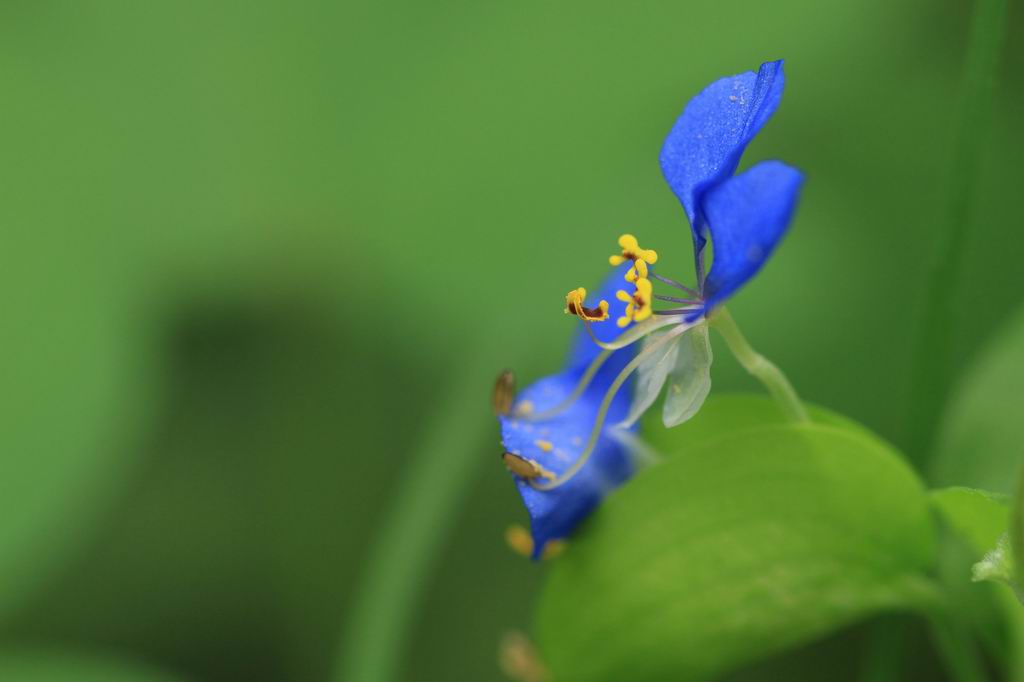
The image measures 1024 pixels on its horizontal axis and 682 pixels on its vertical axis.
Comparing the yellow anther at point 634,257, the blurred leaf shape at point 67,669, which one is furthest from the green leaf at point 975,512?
the blurred leaf shape at point 67,669

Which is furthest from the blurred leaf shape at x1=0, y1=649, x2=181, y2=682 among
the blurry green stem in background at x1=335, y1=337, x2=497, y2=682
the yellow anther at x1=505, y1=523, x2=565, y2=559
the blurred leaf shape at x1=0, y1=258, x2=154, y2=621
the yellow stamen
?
the yellow anther at x1=505, y1=523, x2=565, y2=559

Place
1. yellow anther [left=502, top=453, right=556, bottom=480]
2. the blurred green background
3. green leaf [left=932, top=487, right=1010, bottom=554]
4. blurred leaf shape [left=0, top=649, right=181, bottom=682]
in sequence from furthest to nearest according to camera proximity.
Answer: the blurred green background, blurred leaf shape [left=0, top=649, right=181, bottom=682], yellow anther [left=502, top=453, right=556, bottom=480], green leaf [left=932, top=487, right=1010, bottom=554]

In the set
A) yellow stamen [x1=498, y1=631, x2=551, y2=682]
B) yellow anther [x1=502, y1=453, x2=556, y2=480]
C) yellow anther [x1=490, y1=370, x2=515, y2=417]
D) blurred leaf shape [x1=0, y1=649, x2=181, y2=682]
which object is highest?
yellow anther [x1=490, y1=370, x2=515, y2=417]

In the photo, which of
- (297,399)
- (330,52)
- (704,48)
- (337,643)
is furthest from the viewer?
(330,52)

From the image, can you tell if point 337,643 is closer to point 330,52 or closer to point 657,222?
point 657,222

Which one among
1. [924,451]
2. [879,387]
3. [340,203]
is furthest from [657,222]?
[924,451]

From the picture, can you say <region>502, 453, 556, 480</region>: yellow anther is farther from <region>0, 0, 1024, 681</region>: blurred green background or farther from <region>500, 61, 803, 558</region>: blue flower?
<region>0, 0, 1024, 681</region>: blurred green background

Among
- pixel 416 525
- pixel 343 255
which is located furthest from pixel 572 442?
pixel 343 255
